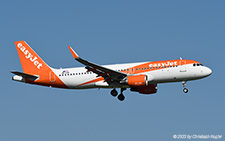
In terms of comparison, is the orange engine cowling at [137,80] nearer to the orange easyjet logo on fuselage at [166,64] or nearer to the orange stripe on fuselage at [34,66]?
the orange easyjet logo on fuselage at [166,64]

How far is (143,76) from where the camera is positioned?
160 feet

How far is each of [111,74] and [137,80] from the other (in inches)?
127

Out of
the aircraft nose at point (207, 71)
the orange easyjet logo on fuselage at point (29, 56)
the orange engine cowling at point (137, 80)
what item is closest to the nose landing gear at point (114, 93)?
the orange engine cowling at point (137, 80)

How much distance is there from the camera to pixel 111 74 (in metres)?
49.8

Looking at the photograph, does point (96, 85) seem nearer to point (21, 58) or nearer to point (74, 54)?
point (74, 54)

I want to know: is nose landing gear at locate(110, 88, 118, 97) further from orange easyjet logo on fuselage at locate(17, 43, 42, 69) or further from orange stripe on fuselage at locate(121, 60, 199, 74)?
orange easyjet logo on fuselage at locate(17, 43, 42, 69)

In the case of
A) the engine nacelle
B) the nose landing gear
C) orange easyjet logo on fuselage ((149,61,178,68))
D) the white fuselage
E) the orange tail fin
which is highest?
the orange tail fin

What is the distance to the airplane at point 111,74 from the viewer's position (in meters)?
48.9

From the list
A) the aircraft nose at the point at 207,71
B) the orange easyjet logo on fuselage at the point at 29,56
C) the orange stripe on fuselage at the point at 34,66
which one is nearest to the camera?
the aircraft nose at the point at 207,71

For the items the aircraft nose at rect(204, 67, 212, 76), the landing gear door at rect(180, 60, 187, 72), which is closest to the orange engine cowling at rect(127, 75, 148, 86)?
the landing gear door at rect(180, 60, 187, 72)

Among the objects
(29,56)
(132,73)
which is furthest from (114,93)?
(29,56)

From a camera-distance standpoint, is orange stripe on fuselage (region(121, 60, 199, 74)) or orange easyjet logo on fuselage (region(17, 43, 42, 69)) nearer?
orange stripe on fuselage (region(121, 60, 199, 74))

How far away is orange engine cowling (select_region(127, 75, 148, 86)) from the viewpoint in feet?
159

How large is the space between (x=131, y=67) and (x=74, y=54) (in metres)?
8.26
